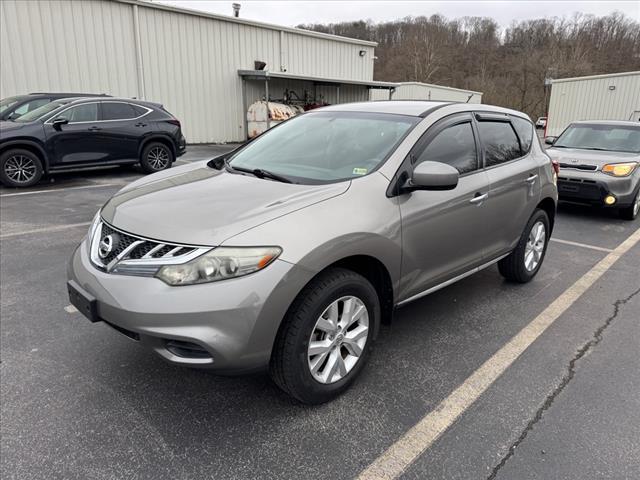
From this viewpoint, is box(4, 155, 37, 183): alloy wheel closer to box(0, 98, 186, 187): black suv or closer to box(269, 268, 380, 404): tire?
box(0, 98, 186, 187): black suv

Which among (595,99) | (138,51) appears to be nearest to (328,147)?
(138,51)

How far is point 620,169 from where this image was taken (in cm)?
706

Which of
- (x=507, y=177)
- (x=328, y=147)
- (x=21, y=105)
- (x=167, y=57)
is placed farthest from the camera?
(x=167, y=57)

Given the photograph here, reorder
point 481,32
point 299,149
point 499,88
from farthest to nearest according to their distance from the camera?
point 481,32
point 499,88
point 299,149

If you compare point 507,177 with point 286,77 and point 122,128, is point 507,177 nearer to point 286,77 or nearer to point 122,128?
point 122,128

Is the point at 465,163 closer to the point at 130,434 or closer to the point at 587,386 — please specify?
the point at 587,386

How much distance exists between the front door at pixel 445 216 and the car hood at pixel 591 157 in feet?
14.8

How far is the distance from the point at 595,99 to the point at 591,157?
17689mm

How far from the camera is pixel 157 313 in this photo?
7.00 feet

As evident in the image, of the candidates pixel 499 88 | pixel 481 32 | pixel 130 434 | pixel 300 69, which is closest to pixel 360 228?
pixel 130 434

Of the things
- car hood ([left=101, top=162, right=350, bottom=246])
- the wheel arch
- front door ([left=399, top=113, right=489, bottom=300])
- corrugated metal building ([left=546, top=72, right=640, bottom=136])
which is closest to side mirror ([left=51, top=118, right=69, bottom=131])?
the wheel arch

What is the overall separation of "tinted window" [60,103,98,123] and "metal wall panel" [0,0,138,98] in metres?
5.71

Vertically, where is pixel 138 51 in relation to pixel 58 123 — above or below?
above

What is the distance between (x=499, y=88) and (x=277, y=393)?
58.4m
